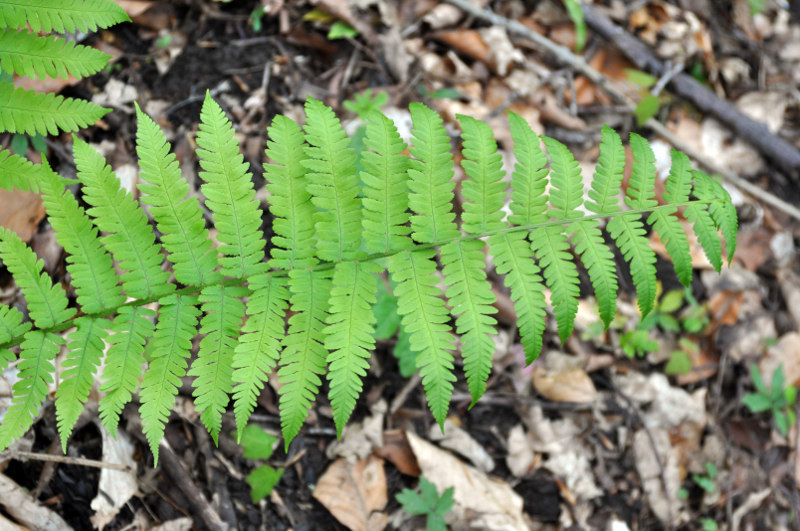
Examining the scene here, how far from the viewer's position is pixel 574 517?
305cm

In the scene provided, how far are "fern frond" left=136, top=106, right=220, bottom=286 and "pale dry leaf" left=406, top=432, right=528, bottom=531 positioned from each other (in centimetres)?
147

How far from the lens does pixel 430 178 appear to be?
1.89 metres

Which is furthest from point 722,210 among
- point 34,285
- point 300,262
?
point 34,285

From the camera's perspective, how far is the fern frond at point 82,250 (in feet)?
5.73

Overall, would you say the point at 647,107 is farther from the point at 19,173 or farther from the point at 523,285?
the point at 19,173

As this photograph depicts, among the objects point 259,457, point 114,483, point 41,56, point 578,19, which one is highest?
point 41,56

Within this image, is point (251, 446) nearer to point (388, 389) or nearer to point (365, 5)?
point (388, 389)

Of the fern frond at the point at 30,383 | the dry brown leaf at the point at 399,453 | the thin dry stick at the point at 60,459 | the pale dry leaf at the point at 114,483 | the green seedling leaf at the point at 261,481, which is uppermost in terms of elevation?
the fern frond at the point at 30,383

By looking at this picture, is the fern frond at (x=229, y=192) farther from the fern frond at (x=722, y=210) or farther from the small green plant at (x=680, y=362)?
the small green plant at (x=680, y=362)

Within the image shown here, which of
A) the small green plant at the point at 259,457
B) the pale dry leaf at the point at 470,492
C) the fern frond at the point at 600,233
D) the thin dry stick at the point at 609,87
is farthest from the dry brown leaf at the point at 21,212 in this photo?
the thin dry stick at the point at 609,87

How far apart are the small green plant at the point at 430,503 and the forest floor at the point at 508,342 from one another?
0.13m

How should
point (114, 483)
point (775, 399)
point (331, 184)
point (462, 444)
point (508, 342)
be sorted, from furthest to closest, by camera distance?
point (775, 399)
point (508, 342)
point (462, 444)
point (114, 483)
point (331, 184)

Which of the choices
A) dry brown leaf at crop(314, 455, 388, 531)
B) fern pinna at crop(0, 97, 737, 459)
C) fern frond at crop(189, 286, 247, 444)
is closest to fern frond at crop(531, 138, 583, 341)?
fern pinna at crop(0, 97, 737, 459)

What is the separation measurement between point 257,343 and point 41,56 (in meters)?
1.22
